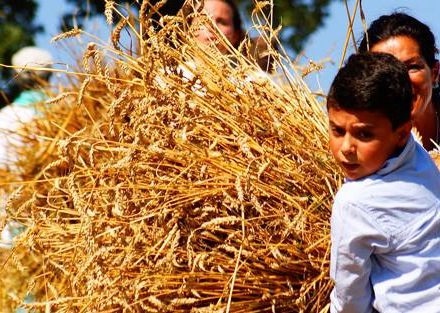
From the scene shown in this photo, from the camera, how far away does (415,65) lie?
254 centimetres

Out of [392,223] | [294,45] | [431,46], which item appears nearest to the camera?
[392,223]

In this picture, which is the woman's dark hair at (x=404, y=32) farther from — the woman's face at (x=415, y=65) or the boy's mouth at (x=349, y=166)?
the boy's mouth at (x=349, y=166)

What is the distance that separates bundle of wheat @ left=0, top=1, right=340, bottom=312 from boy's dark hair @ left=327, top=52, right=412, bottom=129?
27 centimetres

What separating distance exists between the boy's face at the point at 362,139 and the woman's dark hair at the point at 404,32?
59 cm

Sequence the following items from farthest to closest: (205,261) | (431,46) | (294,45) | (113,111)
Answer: (294,45) < (431,46) < (113,111) < (205,261)

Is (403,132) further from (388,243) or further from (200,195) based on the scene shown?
(200,195)

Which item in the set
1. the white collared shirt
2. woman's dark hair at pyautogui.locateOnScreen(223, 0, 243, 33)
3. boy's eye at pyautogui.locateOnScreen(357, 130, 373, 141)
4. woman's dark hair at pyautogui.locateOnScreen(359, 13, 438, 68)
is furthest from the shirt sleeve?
woman's dark hair at pyautogui.locateOnScreen(223, 0, 243, 33)

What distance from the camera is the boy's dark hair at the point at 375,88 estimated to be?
6.48 feet

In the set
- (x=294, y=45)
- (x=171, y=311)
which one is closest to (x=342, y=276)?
(x=171, y=311)

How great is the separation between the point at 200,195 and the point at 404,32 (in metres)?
0.65

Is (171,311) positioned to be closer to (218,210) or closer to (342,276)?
(218,210)

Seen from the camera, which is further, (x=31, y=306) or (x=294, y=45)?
(x=294, y=45)

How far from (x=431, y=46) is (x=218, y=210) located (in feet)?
2.21

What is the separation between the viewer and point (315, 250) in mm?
2236
